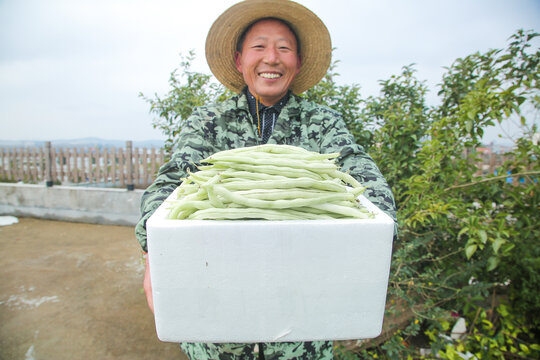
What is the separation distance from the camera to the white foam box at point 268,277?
0.75m

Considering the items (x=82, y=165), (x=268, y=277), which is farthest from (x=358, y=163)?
(x=82, y=165)

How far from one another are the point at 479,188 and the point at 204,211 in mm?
2163

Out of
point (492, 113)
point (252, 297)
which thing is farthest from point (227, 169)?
point (492, 113)

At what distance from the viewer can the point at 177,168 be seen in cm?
134

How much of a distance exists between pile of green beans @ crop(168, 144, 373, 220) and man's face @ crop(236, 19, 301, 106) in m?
0.85

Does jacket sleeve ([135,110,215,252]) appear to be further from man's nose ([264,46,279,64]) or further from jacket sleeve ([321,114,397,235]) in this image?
jacket sleeve ([321,114,397,235])

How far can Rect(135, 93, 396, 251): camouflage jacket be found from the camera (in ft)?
4.62

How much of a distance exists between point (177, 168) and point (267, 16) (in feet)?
3.39

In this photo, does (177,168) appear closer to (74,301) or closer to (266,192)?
(266,192)

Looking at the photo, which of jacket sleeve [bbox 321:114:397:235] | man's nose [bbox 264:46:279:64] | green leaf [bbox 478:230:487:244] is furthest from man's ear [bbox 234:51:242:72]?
green leaf [bbox 478:230:487:244]

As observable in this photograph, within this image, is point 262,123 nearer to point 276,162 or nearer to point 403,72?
point 276,162

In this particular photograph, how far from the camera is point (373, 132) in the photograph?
108 inches

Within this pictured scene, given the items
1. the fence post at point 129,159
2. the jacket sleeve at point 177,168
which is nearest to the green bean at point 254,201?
the jacket sleeve at point 177,168

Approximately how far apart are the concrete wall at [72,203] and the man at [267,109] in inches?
203
